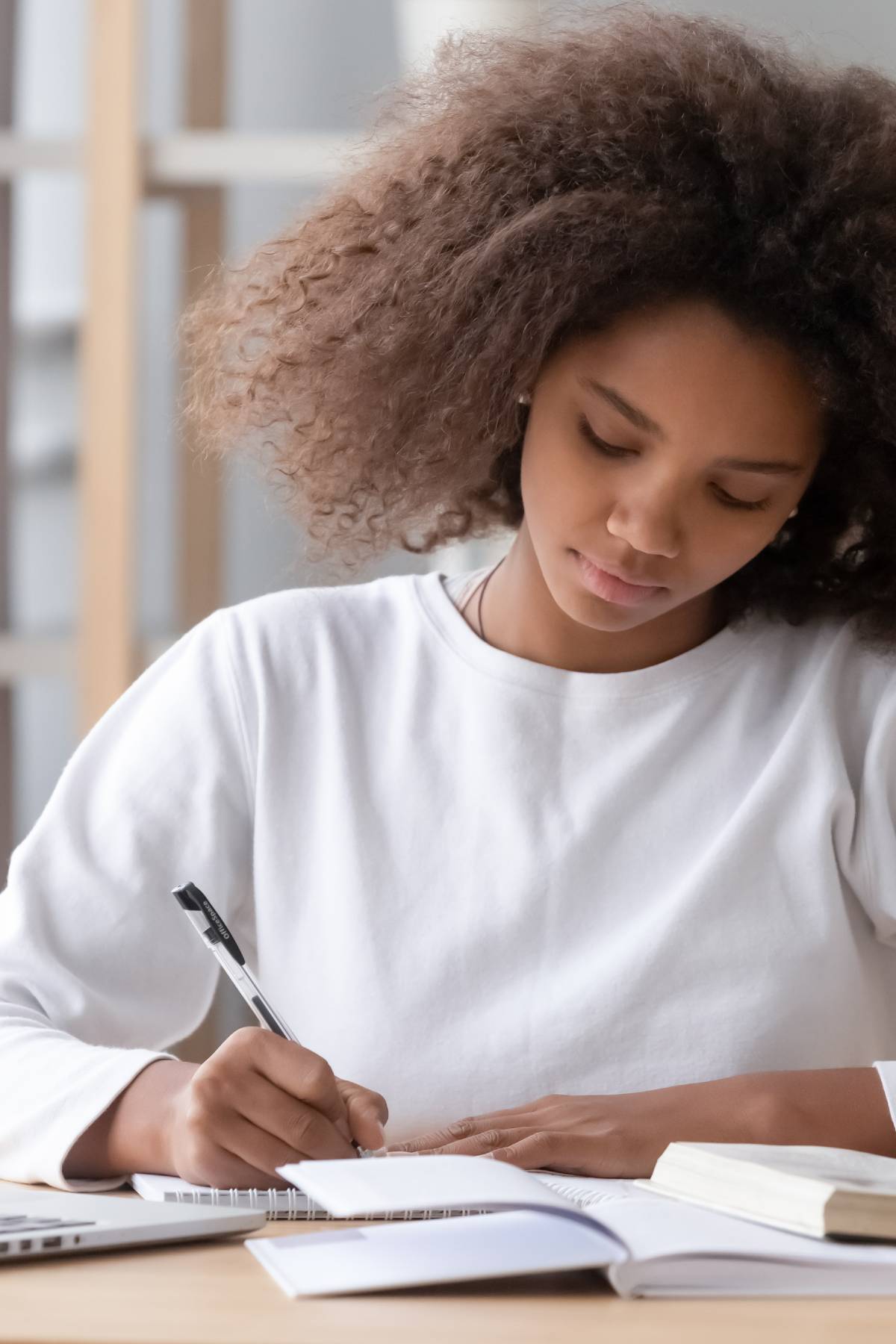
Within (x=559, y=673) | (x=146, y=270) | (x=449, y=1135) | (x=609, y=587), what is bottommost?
(x=449, y=1135)

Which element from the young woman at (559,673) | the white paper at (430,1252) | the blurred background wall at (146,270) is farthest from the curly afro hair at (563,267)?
the blurred background wall at (146,270)

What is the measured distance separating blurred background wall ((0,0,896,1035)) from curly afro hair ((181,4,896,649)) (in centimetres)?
84

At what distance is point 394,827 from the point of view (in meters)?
1.32

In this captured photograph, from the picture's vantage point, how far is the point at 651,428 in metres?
1.15

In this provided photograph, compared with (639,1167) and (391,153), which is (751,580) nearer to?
(391,153)

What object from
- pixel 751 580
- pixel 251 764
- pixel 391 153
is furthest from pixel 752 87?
pixel 251 764

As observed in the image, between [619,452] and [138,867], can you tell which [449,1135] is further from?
[619,452]

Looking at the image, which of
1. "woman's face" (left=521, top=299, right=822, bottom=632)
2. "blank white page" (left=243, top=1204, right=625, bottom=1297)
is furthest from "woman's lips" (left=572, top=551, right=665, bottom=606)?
"blank white page" (left=243, top=1204, right=625, bottom=1297)

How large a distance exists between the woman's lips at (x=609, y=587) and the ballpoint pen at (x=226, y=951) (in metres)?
0.38

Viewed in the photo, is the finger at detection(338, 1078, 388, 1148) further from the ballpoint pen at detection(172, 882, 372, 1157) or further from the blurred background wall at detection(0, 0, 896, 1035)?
the blurred background wall at detection(0, 0, 896, 1035)

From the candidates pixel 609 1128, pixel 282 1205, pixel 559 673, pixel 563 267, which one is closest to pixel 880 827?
pixel 559 673

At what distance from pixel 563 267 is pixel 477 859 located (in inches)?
18.6

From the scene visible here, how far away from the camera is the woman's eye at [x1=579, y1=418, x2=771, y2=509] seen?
1183 mm

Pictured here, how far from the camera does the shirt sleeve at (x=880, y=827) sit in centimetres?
128
